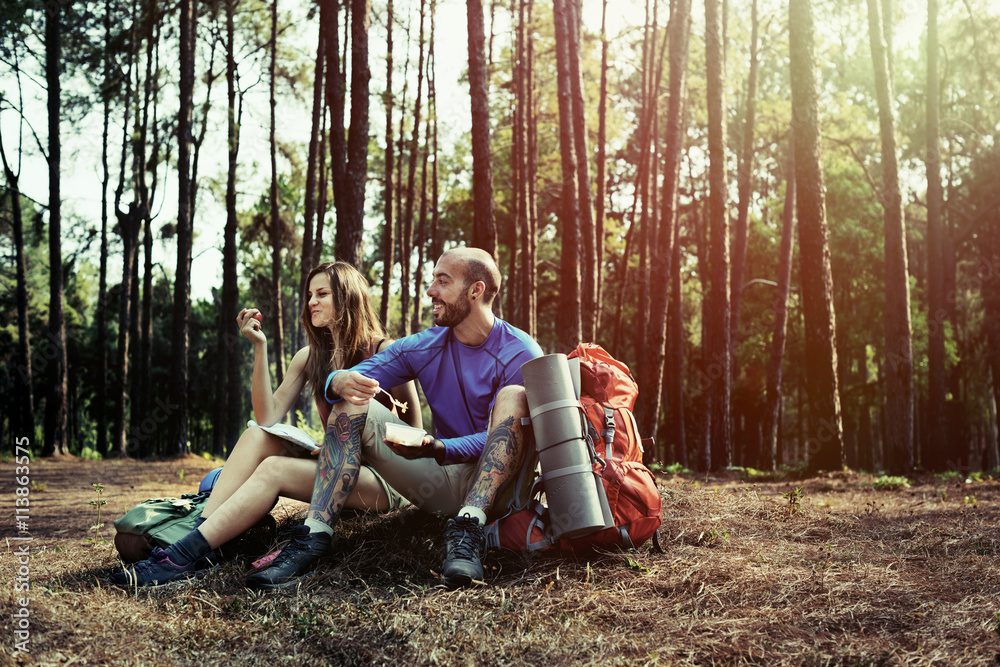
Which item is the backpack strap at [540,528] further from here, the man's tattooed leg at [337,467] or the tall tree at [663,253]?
the tall tree at [663,253]

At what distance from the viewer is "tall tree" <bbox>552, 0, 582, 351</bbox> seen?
33.2 ft

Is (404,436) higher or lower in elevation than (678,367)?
lower

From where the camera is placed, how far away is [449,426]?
4129 mm

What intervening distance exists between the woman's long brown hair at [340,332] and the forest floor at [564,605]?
0.92 meters

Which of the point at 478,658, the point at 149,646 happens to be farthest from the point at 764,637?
the point at 149,646

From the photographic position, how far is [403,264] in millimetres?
17125

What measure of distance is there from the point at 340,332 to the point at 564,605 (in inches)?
81.8

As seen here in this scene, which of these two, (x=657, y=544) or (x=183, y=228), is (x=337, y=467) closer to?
(x=657, y=544)

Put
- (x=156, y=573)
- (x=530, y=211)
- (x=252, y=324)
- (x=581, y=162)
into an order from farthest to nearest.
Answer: (x=530, y=211), (x=581, y=162), (x=252, y=324), (x=156, y=573)

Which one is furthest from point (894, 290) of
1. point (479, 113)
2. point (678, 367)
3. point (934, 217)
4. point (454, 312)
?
point (454, 312)

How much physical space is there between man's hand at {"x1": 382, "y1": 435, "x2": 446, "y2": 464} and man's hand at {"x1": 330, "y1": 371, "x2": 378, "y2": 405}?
227mm

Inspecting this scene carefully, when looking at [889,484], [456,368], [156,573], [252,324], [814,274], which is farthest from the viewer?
[814,274]

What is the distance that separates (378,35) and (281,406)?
49.7 feet

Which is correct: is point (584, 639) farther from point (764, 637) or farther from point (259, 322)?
point (259, 322)
